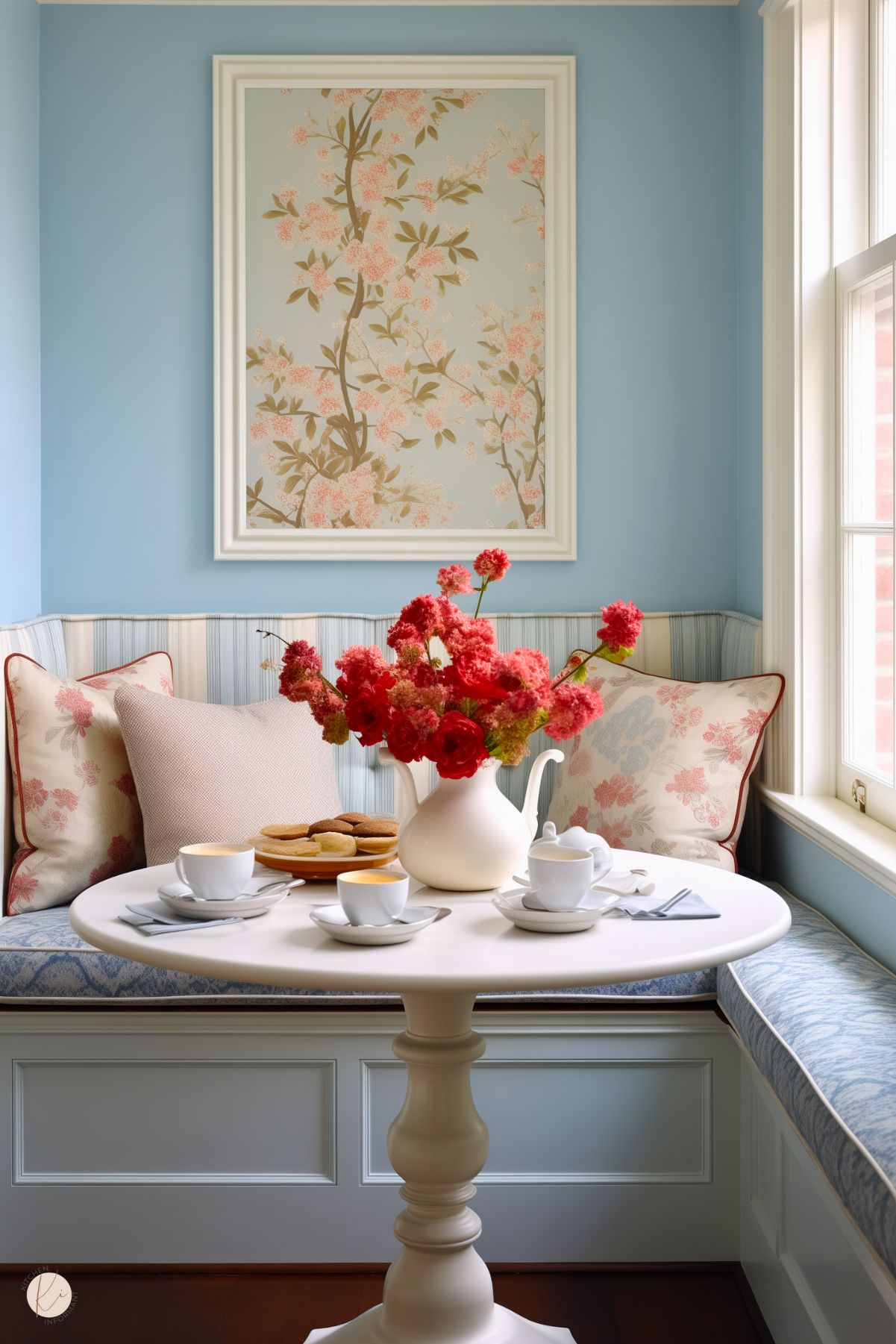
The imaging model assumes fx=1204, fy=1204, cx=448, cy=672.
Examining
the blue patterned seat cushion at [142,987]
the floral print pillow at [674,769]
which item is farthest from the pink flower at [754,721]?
the blue patterned seat cushion at [142,987]

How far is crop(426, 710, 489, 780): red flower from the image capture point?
151 cm

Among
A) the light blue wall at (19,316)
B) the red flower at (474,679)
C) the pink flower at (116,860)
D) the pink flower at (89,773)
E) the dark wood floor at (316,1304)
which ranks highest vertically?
the light blue wall at (19,316)

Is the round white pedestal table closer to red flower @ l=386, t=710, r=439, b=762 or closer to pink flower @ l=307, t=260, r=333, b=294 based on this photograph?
red flower @ l=386, t=710, r=439, b=762

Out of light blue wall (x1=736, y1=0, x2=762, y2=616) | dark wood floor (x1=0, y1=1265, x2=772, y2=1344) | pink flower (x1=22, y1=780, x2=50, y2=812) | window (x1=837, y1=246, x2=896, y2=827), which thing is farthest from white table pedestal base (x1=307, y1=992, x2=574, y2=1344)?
light blue wall (x1=736, y1=0, x2=762, y2=616)

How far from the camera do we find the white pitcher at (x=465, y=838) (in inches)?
61.6

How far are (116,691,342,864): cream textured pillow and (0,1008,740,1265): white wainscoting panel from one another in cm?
38

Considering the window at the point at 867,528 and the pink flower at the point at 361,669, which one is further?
the window at the point at 867,528

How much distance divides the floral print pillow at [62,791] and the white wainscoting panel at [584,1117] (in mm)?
702

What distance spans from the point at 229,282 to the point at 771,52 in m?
1.30

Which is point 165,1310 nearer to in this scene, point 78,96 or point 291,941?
point 291,941

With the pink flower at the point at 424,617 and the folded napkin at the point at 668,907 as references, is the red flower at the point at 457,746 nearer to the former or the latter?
the pink flower at the point at 424,617

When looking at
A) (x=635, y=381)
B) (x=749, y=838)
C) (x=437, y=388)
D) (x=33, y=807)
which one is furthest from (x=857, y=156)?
(x=33, y=807)

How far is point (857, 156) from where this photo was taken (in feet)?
7.70

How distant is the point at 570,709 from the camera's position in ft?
5.09
